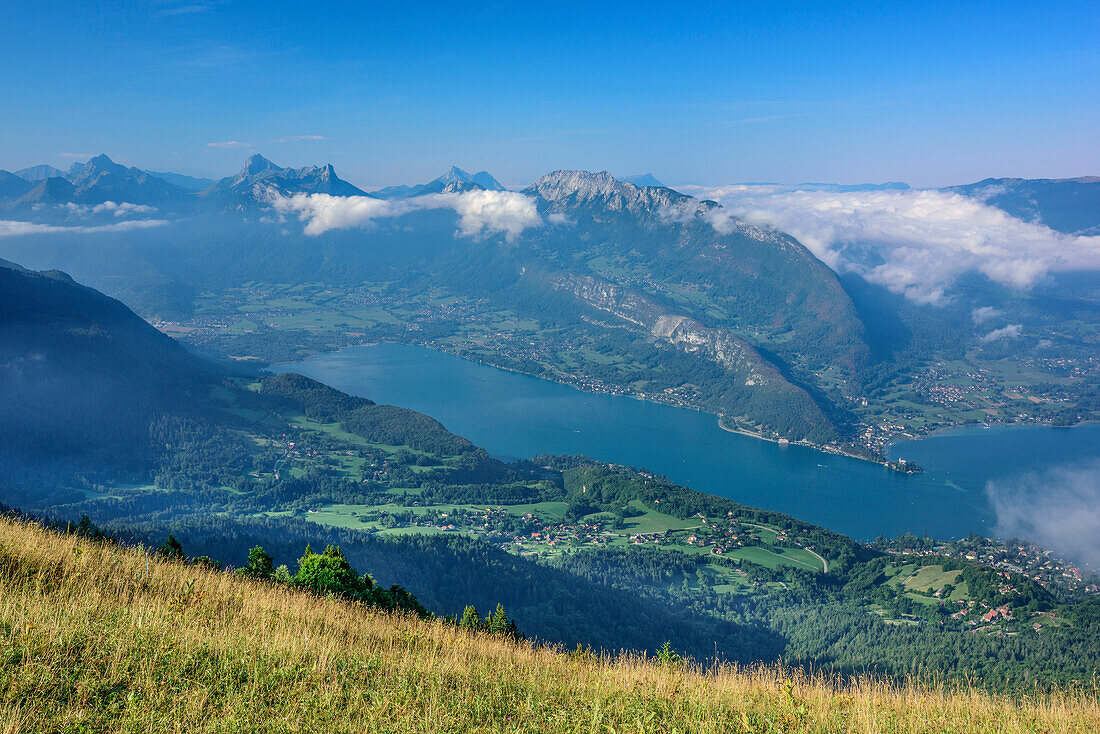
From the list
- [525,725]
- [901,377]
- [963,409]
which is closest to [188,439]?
[525,725]

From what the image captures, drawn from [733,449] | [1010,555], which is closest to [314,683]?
[1010,555]

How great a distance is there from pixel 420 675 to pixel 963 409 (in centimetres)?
12581

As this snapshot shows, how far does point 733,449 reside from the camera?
8794 centimetres


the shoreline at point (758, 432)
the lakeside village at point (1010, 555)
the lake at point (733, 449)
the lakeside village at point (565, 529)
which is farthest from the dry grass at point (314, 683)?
the shoreline at point (758, 432)

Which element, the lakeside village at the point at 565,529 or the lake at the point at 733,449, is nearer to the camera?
the lakeside village at the point at 565,529

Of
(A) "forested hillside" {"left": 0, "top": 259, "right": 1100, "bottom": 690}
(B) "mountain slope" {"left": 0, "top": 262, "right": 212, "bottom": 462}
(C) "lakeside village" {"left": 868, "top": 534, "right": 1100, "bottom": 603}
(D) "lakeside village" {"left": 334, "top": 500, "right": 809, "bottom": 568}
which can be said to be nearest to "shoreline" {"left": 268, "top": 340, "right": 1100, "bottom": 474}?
(C) "lakeside village" {"left": 868, "top": 534, "right": 1100, "bottom": 603}

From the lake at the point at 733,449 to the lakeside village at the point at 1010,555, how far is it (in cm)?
390

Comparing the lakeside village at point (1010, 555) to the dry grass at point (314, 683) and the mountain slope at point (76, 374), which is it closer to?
the dry grass at point (314, 683)

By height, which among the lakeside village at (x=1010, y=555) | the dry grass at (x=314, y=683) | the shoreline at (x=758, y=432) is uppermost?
the dry grass at (x=314, y=683)

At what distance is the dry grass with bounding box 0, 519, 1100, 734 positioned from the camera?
161 inches

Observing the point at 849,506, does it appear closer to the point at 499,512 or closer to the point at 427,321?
the point at 499,512

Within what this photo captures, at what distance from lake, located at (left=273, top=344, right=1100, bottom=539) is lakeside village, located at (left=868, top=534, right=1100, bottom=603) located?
3.90 m

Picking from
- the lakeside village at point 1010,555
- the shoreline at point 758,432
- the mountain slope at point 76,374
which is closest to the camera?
the lakeside village at point 1010,555

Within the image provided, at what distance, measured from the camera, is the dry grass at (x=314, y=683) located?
4090 mm
